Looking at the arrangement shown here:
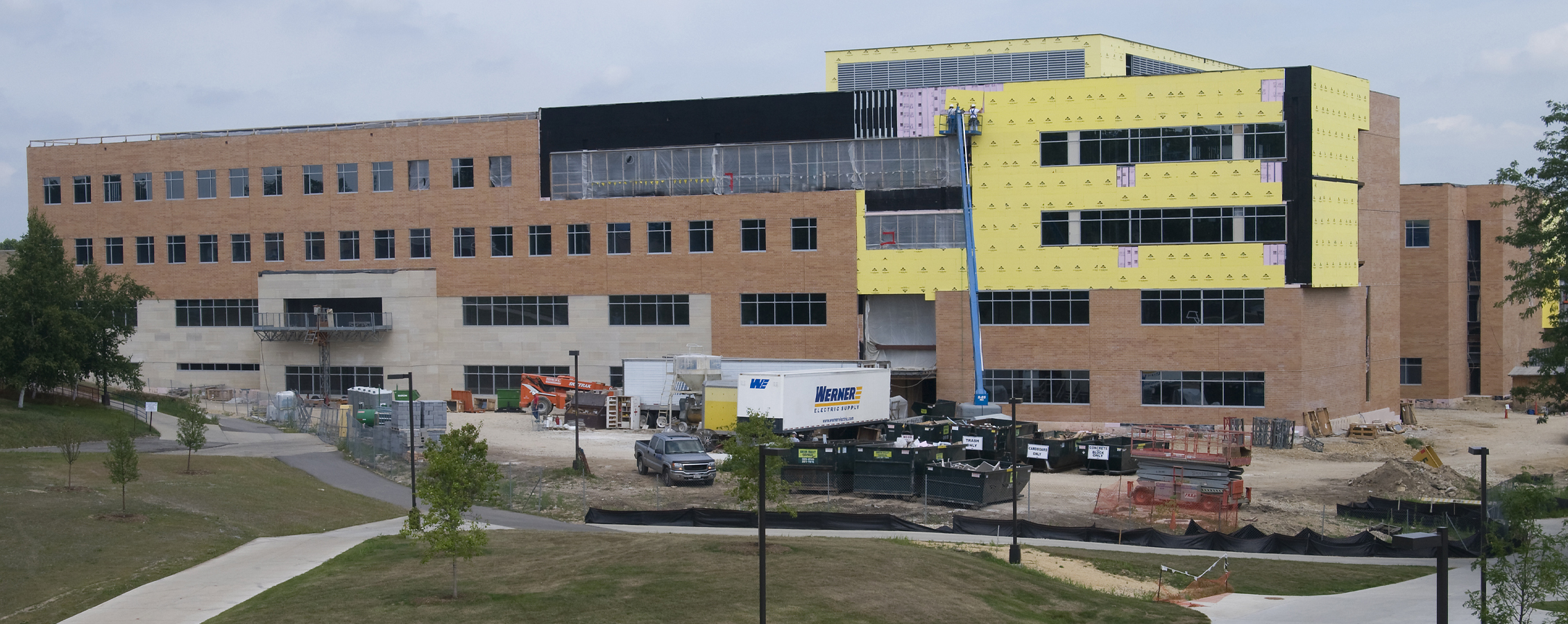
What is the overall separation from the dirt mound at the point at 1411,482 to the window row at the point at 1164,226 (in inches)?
710

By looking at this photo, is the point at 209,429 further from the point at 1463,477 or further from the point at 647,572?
the point at 1463,477

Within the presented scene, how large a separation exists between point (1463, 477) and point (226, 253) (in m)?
71.9

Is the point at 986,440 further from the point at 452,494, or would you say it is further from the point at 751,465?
the point at 452,494

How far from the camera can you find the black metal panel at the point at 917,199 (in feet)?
209

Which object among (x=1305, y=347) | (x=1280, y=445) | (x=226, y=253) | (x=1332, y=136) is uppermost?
(x=1332, y=136)

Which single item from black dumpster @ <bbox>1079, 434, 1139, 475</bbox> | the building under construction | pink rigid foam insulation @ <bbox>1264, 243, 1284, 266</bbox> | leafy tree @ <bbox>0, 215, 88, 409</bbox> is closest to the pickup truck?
black dumpster @ <bbox>1079, 434, 1139, 475</bbox>

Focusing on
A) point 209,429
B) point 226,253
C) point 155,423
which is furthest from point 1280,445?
point 226,253

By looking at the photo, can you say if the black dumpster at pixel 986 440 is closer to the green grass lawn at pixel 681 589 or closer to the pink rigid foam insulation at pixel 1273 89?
the green grass lawn at pixel 681 589

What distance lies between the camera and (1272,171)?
58.2 m

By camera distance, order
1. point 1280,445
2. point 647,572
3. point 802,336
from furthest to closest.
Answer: point 802,336 → point 1280,445 → point 647,572

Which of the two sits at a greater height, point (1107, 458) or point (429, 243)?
point (429, 243)

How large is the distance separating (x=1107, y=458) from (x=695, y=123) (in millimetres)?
32772

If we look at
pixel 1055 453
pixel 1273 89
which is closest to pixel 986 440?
pixel 1055 453

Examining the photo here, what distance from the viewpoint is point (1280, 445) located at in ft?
185
